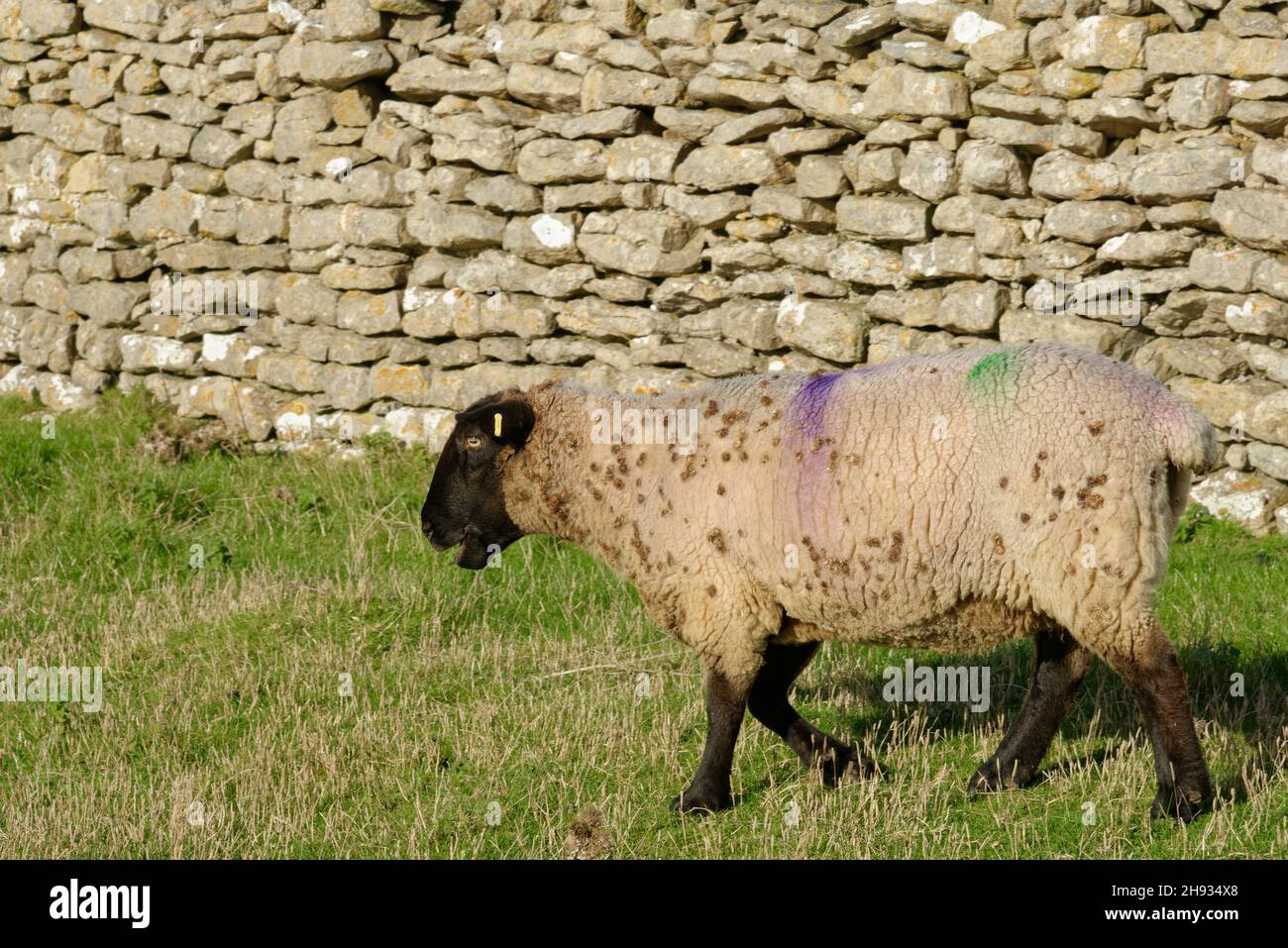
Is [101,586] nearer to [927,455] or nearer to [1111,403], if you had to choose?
[927,455]

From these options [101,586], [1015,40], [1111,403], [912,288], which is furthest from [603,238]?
[1111,403]

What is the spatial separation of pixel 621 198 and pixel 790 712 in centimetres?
436

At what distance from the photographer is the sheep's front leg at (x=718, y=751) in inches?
221

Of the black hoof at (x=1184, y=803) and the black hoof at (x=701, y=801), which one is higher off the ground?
the black hoof at (x=1184, y=803)

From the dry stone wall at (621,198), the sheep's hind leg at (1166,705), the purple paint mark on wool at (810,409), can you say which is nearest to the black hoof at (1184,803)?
the sheep's hind leg at (1166,705)

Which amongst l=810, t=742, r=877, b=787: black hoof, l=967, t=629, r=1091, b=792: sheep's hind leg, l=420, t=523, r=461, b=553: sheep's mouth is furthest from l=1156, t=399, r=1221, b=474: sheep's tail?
l=420, t=523, r=461, b=553: sheep's mouth

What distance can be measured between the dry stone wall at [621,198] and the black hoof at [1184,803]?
3134mm

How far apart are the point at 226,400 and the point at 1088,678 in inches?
261

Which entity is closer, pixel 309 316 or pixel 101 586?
pixel 101 586

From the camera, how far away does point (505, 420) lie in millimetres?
5992

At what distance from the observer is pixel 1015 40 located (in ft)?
26.7

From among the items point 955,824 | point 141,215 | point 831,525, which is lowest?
point 955,824

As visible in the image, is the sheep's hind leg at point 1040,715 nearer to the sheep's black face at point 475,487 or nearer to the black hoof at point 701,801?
the black hoof at point 701,801

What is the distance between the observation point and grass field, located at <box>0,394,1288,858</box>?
5.32 metres
